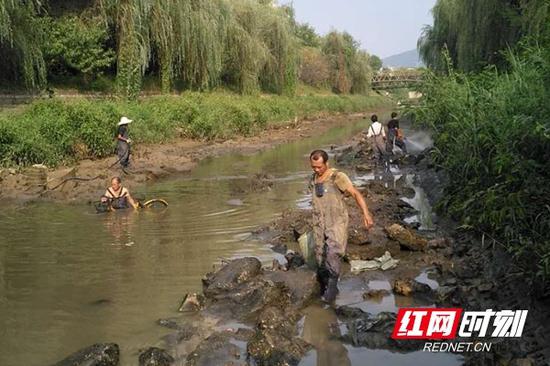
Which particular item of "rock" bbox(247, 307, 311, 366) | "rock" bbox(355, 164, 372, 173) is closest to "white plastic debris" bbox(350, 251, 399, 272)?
"rock" bbox(247, 307, 311, 366)

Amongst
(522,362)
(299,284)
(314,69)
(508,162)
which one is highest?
(314,69)

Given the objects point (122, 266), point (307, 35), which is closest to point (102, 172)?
point (122, 266)

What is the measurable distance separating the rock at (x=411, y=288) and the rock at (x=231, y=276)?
1.79m

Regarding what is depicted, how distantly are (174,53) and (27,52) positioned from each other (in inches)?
367

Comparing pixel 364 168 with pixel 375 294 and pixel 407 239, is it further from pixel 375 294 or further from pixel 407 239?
pixel 375 294

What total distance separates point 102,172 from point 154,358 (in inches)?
455

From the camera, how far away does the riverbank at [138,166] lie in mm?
13727

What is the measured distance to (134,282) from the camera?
7152 mm

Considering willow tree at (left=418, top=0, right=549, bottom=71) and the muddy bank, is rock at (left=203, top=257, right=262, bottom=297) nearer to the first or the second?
the muddy bank

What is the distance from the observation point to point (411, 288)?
6434mm

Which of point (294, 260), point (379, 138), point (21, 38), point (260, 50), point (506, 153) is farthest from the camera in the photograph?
point (260, 50)

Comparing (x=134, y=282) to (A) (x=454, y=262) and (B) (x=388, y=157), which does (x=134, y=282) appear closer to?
(A) (x=454, y=262)

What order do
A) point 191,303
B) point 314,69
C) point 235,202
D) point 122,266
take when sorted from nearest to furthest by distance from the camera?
point 191,303, point 122,266, point 235,202, point 314,69

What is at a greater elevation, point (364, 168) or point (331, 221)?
point (331, 221)
